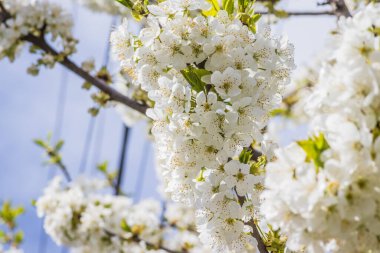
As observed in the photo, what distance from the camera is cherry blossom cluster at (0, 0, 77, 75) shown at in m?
3.79

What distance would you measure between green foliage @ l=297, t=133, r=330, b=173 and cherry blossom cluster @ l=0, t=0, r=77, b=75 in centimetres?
275

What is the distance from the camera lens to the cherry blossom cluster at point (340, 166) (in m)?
1.26

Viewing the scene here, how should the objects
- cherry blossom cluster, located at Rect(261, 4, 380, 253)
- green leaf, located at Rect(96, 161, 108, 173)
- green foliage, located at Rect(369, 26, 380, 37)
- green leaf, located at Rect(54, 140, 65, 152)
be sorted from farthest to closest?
green leaf, located at Rect(96, 161, 108, 173), green leaf, located at Rect(54, 140, 65, 152), green foliage, located at Rect(369, 26, 380, 37), cherry blossom cluster, located at Rect(261, 4, 380, 253)

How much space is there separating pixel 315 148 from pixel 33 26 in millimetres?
3217

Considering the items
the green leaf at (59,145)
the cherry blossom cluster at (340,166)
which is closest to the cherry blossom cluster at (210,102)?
the cherry blossom cluster at (340,166)

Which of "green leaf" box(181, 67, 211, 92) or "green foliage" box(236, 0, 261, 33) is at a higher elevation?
"green foliage" box(236, 0, 261, 33)

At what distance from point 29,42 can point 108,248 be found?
6.49 feet

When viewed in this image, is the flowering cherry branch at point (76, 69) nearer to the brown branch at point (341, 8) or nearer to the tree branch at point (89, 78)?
the tree branch at point (89, 78)

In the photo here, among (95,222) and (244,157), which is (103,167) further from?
(244,157)

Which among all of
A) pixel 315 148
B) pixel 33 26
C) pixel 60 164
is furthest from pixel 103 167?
pixel 315 148

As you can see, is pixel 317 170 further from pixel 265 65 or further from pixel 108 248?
pixel 108 248

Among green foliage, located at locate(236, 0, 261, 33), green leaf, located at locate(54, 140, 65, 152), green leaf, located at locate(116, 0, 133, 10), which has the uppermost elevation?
green leaf, located at locate(54, 140, 65, 152)

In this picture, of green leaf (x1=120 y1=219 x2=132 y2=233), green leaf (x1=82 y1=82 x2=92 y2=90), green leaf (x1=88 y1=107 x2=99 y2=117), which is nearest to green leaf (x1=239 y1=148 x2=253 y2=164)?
green leaf (x1=88 y1=107 x2=99 y2=117)

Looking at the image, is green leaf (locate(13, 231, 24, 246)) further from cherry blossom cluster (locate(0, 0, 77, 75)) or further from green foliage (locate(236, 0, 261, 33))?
green foliage (locate(236, 0, 261, 33))
